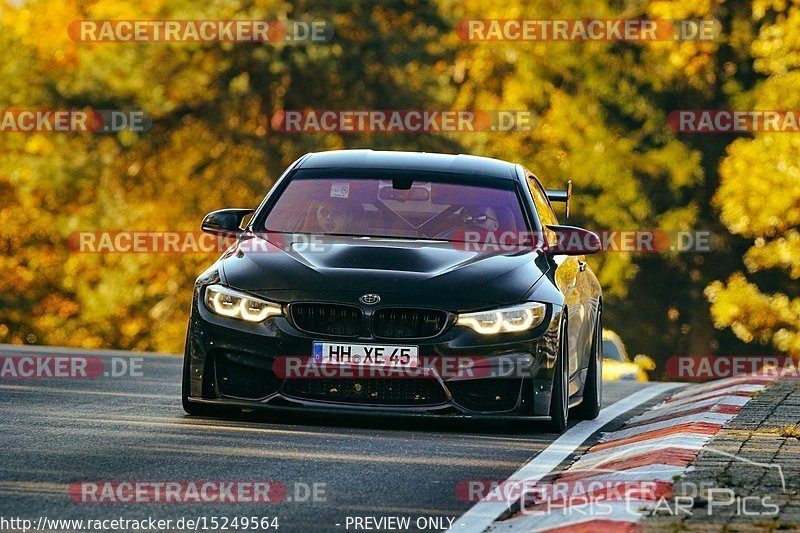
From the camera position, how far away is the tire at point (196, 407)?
10.9 meters

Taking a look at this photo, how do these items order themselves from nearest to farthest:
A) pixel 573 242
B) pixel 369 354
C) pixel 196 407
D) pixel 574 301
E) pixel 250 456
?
pixel 250 456, pixel 369 354, pixel 196 407, pixel 574 301, pixel 573 242

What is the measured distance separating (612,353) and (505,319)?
58.8 feet

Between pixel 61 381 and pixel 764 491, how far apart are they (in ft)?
25.9

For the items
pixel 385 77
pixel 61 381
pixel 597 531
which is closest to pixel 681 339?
pixel 385 77

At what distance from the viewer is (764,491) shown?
7.65 meters

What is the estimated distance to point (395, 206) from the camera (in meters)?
11.8

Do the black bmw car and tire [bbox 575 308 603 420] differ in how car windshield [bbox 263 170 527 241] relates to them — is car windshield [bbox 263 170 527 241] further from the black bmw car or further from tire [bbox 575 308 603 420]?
tire [bbox 575 308 603 420]

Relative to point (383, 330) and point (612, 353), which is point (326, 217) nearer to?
point (383, 330)

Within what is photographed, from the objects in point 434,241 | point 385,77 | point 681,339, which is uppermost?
point 385,77

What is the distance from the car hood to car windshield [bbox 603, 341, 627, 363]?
55.6ft

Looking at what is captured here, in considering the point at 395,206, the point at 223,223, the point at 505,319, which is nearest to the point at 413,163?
the point at 395,206

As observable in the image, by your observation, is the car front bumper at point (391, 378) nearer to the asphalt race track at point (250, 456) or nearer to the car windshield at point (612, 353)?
the asphalt race track at point (250, 456)

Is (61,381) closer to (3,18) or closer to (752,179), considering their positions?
(752,179)

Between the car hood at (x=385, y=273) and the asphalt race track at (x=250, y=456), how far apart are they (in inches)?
31.9
